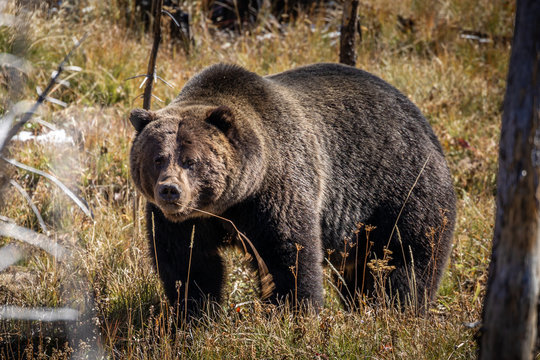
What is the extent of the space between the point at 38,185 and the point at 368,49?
633cm

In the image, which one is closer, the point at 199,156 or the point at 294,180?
the point at 199,156

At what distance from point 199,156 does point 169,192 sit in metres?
0.41

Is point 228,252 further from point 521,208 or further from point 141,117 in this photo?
point 521,208

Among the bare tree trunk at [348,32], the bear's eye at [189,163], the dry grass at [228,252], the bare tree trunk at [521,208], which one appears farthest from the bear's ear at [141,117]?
the bare tree trunk at [348,32]

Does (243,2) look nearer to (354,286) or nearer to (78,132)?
(78,132)

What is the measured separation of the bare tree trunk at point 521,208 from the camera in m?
2.11

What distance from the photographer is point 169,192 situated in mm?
3541

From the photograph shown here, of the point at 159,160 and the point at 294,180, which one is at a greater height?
the point at 159,160

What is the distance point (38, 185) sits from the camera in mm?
5984

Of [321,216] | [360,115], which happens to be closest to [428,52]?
[360,115]

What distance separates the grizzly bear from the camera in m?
3.93

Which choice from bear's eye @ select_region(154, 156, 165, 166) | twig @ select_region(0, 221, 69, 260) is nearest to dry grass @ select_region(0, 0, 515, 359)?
twig @ select_region(0, 221, 69, 260)

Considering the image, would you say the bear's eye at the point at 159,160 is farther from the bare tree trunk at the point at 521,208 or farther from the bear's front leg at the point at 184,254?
the bare tree trunk at the point at 521,208

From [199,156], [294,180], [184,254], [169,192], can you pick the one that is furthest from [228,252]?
[169,192]
